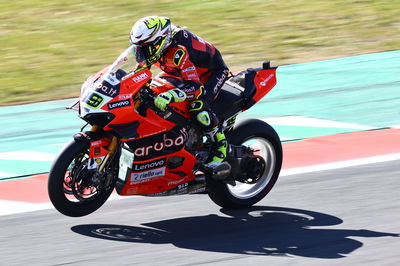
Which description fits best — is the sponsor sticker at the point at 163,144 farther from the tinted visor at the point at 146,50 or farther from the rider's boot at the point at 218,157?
the tinted visor at the point at 146,50

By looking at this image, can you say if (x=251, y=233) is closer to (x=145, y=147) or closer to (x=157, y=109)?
(x=145, y=147)

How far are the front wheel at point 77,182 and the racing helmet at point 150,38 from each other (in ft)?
3.10

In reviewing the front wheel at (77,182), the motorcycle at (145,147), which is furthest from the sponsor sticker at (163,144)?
the front wheel at (77,182)

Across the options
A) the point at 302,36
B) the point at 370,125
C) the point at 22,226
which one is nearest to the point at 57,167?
the point at 22,226

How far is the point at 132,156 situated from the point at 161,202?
45.6 inches

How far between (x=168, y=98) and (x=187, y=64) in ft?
1.49

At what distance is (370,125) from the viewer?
1155 cm

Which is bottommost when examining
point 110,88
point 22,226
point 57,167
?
point 22,226

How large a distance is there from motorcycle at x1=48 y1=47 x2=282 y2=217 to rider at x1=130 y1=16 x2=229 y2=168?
9 centimetres

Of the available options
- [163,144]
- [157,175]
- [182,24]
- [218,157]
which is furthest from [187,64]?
[182,24]

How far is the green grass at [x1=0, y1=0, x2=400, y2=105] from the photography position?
1496 cm

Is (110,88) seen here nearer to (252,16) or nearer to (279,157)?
(279,157)

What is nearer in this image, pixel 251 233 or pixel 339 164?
pixel 251 233

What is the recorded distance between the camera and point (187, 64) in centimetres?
774
